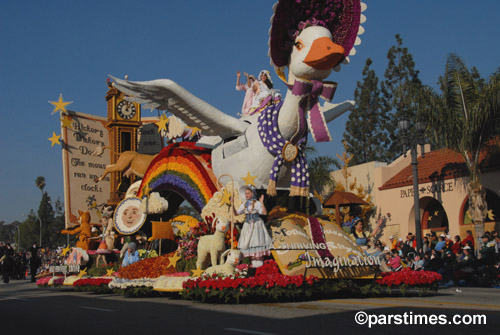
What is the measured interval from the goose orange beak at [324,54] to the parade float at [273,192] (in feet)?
0.07

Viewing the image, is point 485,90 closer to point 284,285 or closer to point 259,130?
point 259,130

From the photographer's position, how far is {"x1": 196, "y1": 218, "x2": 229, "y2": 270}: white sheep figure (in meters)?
11.8

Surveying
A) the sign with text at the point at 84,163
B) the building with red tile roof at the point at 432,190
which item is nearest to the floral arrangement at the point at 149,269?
the sign with text at the point at 84,163

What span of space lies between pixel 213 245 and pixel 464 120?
11.9 metres

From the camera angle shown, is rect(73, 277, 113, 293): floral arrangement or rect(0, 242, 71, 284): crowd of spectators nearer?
rect(73, 277, 113, 293): floral arrangement

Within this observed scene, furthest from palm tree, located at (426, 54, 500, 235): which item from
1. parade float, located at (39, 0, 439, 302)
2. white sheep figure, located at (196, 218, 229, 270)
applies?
white sheep figure, located at (196, 218, 229, 270)

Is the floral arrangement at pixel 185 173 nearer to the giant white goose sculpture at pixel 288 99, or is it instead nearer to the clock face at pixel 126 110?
the giant white goose sculpture at pixel 288 99

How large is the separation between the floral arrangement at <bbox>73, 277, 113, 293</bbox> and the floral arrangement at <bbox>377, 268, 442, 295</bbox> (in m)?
7.15

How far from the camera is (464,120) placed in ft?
65.2

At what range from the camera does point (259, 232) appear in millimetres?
Answer: 11211

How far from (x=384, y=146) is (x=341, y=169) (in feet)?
42.1

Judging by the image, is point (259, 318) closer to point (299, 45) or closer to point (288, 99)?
point (288, 99)

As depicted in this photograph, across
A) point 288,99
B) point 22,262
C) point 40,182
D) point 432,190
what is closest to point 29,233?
point 40,182

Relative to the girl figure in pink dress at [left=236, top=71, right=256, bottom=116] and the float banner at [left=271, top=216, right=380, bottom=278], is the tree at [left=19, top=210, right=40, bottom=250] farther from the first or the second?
the float banner at [left=271, top=216, right=380, bottom=278]
